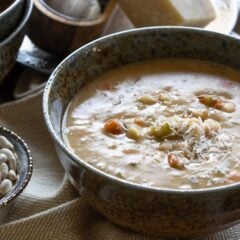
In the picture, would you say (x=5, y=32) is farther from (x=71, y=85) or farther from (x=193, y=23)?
(x=193, y=23)

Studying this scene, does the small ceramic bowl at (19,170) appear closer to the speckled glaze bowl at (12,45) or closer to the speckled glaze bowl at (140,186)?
the speckled glaze bowl at (140,186)

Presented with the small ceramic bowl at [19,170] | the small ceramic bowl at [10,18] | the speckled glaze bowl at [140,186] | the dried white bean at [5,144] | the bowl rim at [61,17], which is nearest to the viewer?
the speckled glaze bowl at [140,186]

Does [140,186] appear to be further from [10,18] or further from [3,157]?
[10,18]

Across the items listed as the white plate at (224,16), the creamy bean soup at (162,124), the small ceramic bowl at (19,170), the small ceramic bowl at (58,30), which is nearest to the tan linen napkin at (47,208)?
the small ceramic bowl at (19,170)

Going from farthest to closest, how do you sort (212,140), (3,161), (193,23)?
1. (193,23)
2. (3,161)
3. (212,140)

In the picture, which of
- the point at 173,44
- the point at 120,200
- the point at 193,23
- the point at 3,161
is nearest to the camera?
the point at 120,200

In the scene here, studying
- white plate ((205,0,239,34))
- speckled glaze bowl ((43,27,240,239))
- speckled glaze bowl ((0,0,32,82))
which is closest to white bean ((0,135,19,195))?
speckled glaze bowl ((43,27,240,239))

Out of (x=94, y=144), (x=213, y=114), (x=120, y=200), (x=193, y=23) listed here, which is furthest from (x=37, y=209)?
(x=193, y=23)

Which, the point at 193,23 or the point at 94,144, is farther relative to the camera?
the point at 193,23
